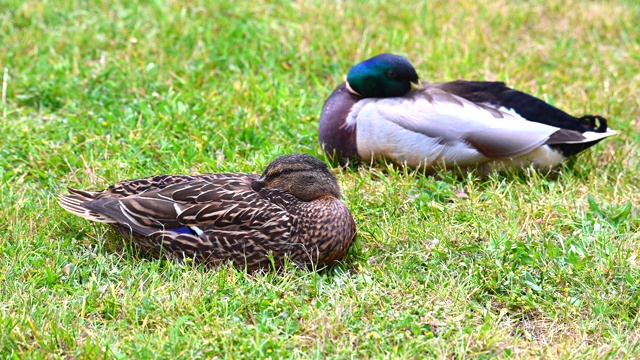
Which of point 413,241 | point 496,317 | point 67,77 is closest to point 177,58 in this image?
point 67,77

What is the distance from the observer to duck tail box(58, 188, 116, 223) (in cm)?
435

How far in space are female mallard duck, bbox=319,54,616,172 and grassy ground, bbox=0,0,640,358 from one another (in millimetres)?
155

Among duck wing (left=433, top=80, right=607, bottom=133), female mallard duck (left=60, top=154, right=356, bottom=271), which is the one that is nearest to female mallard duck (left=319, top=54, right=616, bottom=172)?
duck wing (left=433, top=80, right=607, bottom=133)

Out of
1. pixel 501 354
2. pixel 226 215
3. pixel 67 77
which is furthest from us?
pixel 67 77

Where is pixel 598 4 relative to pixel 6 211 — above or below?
above

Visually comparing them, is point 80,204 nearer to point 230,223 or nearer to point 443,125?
point 230,223

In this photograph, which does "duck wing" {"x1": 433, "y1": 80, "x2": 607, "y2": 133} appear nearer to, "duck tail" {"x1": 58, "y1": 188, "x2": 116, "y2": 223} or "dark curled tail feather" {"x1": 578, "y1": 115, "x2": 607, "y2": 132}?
"dark curled tail feather" {"x1": 578, "y1": 115, "x2": 607, "y2": 132}

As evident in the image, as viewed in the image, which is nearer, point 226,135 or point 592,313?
point 592,313

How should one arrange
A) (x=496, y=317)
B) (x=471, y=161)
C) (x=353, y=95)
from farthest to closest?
(x=353, y=95) → (x=471, y=161) → (x=496, y=317)

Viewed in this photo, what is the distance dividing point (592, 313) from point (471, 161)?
5.33 feet

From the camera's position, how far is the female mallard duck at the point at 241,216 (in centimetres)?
420

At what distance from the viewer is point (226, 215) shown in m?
4.23

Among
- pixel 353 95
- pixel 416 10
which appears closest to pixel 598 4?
pixel 416 10

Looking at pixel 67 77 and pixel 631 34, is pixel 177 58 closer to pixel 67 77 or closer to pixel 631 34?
pixel 67 77
